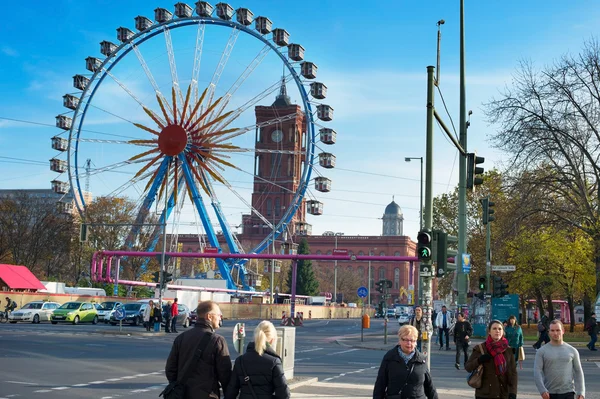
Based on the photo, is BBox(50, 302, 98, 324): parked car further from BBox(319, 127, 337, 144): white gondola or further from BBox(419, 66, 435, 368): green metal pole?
BBox(419, 66, 435, 368): green metal pole

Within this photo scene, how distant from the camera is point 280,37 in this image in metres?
53.7

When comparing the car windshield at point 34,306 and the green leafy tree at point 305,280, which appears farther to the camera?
the green leafy tree at point 305,280

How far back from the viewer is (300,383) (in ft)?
52.6

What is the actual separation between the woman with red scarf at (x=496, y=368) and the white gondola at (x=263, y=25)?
47.2 metres

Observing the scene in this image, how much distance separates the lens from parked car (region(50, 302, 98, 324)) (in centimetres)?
4772

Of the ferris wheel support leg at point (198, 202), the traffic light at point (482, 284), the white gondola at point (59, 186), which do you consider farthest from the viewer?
the white gondola at point (59, 186)

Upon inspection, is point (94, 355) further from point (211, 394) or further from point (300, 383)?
point (211, 394)

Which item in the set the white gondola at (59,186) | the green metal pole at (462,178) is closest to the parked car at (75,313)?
the white gondola at (59,186)

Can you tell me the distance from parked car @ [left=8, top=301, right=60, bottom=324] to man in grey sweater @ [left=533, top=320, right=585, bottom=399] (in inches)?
1715

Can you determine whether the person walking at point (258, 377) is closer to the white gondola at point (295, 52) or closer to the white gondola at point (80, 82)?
the white gondola at point (295, 52)

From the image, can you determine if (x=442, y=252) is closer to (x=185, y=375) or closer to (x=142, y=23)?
(x=185, y=375)

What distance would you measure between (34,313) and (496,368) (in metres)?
43.8

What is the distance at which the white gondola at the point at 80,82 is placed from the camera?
184 ft

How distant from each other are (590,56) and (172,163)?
88.4ft
